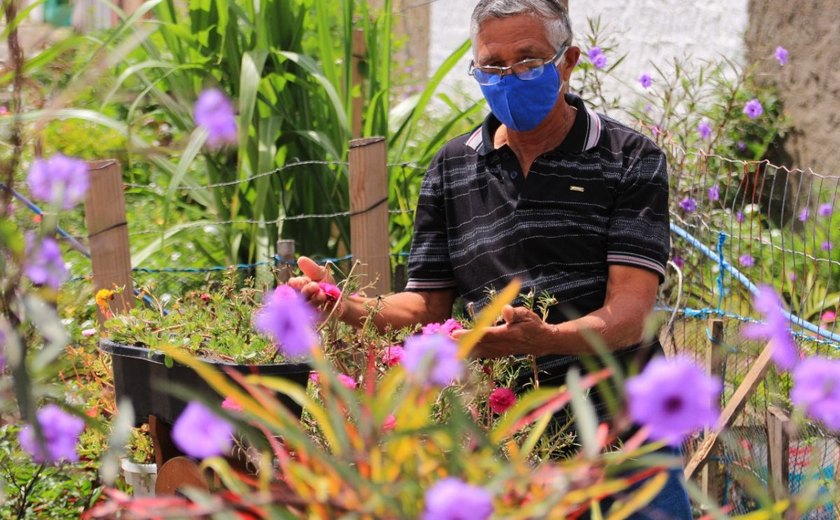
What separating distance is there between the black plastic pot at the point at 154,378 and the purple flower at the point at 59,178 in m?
0.62

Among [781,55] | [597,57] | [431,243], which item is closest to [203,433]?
[431,243]

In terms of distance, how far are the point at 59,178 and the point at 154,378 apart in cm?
83

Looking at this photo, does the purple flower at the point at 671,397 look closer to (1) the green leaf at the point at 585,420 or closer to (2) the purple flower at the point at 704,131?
(1) the green leaf at the point at 585,420

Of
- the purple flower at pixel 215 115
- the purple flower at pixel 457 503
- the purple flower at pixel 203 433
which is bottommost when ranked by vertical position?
the purple flower at pixel 203 433

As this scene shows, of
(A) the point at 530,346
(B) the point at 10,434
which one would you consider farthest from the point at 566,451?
(B) the point at 10,434

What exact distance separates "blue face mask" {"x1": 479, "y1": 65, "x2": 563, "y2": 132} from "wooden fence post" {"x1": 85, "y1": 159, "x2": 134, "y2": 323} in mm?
1191

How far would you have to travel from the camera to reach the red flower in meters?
1.86

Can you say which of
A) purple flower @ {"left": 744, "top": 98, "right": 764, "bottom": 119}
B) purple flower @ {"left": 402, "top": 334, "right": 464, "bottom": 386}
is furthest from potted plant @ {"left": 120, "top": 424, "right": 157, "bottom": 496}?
purple flower @ {"left": 744, "top": 98, "right": 764, "bottom": 119}

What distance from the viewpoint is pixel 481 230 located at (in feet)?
7.86

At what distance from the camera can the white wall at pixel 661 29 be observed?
232 inches

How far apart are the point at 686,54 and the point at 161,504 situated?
217 inches

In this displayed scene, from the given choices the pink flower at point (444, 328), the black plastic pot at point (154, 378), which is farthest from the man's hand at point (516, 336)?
the black plastic pot at point (154, 378)

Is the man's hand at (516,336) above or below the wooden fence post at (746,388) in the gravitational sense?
above

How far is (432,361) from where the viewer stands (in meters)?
0.94
